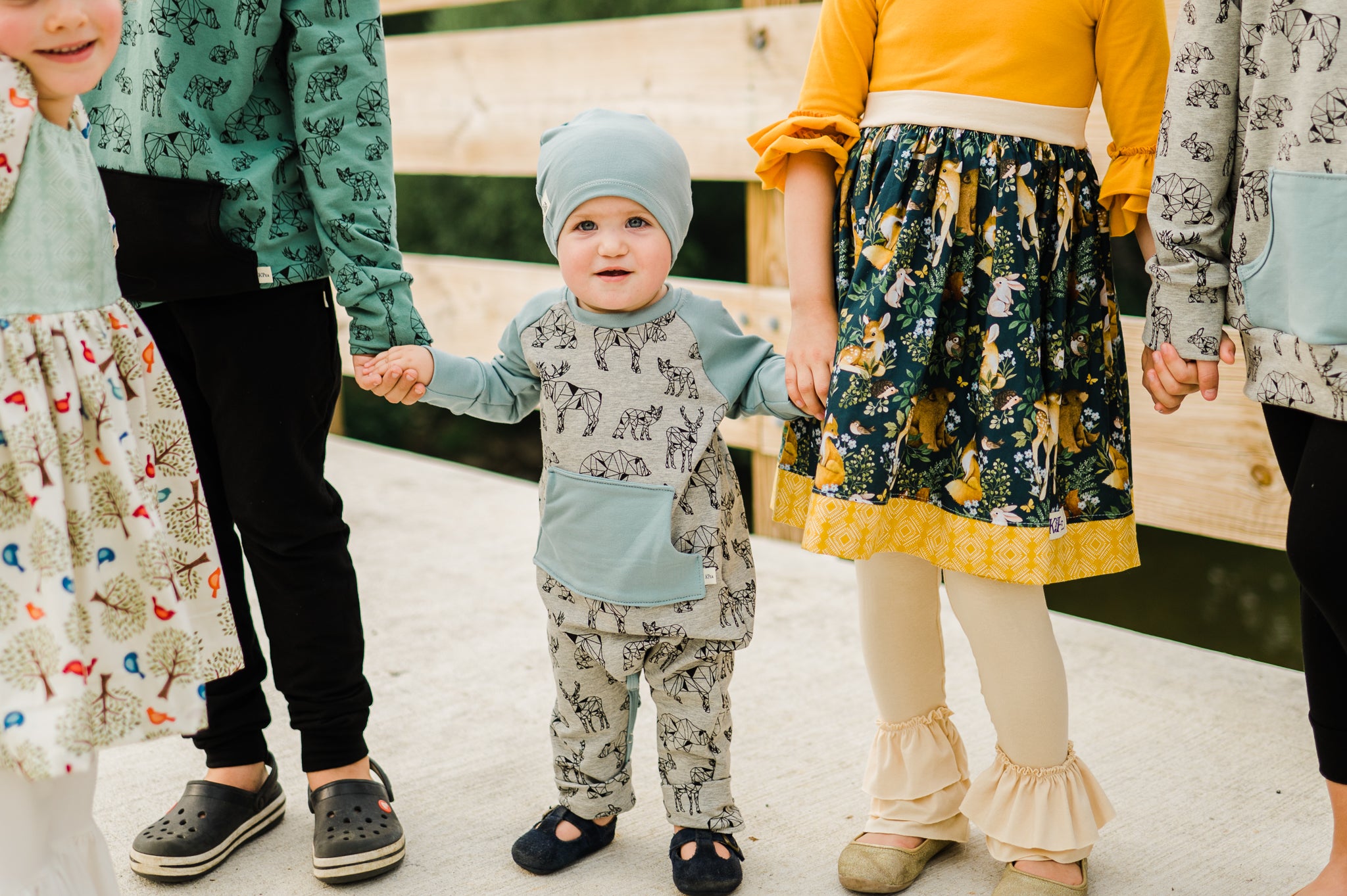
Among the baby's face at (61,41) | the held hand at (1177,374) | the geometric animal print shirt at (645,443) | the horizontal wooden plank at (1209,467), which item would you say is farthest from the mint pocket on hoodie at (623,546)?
the horizontal wooden plank at (1209,467)

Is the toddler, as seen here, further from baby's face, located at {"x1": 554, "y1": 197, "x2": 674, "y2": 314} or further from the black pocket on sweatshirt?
the black pocket on sweatshirt

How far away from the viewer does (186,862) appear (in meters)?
1.68

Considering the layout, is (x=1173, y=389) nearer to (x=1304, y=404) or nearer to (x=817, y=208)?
(x=1304, y=404)

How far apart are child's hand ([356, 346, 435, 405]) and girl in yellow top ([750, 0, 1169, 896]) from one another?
17.9 inches

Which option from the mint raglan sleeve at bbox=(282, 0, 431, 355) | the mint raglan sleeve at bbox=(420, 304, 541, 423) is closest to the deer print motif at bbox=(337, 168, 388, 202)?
the mint raglan sleeve at bbox=(282, 0, 431, 355)

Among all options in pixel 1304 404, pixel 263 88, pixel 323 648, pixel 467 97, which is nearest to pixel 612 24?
pixel 467 97

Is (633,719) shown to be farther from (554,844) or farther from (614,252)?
(614,252)

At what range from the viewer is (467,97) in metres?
3.92

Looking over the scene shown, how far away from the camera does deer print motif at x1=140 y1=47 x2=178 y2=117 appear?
1483 millimetres

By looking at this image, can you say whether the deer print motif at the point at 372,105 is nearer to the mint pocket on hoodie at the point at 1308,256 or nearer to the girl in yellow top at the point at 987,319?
the girl in yellow top at the point at 987,319

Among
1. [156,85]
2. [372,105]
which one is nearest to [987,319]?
[372,105]

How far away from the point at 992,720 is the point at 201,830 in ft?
3.50

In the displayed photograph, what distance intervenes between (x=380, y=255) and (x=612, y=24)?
2.03 meters

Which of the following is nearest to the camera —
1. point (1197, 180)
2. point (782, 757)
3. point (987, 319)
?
point (1197, 180)
